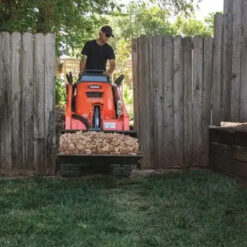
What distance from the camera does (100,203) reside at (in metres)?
5.09

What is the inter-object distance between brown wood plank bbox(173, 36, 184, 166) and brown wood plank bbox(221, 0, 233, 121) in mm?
625

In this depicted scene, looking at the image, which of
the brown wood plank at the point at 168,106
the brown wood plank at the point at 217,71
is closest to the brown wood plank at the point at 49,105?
the brown wood plank at the point at 168,106

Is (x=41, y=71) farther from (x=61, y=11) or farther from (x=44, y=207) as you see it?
(x=61, y=11)

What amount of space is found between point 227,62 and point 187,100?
0.80 metres

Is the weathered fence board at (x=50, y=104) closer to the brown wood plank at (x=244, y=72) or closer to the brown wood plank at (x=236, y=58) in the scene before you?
the brown wood plank at (x=236, y=58)

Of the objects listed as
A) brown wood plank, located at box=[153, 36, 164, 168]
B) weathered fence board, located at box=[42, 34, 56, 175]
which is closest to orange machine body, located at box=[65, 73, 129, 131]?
weathered fence board, located at box=[42, 34, 56, 175]

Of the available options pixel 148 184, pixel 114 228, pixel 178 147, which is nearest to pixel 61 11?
pixel 178 147

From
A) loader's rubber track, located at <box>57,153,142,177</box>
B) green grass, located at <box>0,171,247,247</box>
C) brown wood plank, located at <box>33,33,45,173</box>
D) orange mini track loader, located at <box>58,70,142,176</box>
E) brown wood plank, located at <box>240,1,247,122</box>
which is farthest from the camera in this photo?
brown wood plank, located at <box>240,1,247,122</box>

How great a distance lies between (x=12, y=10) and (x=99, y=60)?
7.24 feet

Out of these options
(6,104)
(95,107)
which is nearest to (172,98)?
(95,107)

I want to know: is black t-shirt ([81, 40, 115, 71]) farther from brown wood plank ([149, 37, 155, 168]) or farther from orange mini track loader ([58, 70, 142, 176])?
brown wood plank ([149, 37, 155, 168])

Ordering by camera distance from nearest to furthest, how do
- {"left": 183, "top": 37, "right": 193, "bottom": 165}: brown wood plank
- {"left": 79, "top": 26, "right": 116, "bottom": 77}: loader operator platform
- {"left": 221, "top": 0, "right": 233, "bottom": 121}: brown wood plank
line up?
1. {"left": 221, "top": 0, "right": 233, "bottom": 121}: brown wood plank
2. {"left": 183, "top": 37, "right": 193, "bottom": 165}: brown wood plank
3. {"left": 79, "top": 26, "right": 116, "bottom": 77}: loader operator platform

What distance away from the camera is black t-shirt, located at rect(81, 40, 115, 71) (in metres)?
7.77

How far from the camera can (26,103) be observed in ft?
22.3
